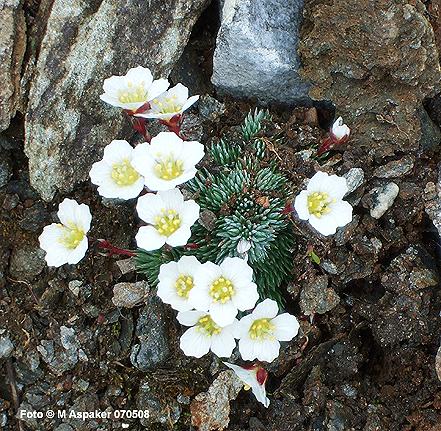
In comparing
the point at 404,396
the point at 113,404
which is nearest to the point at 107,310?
the point at 113,404

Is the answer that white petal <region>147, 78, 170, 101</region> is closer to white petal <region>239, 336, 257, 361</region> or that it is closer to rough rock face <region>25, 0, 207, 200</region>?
rough rock face <region>25, 0, 207, 200</region>

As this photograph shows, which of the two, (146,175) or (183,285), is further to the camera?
(183,285)

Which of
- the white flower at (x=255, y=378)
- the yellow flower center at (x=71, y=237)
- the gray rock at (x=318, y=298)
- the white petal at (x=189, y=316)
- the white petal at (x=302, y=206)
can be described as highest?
the white petal at (x=302, y=206)

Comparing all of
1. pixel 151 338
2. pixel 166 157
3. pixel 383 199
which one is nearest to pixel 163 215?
pixel 166 157

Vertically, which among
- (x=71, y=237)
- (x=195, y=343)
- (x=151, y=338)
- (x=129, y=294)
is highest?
(x=71, y=237)

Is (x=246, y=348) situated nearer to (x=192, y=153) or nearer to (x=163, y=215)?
(x=163, y=215)

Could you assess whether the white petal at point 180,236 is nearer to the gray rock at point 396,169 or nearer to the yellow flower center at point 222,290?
the yellow flower center at point 222,290

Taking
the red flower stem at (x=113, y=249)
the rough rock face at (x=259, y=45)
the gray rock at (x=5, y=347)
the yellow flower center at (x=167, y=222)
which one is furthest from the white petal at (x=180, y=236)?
the gray rock at (x=5, y=347)
